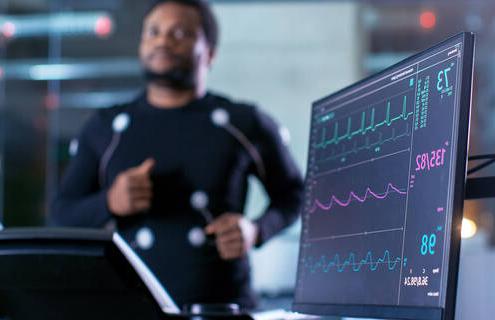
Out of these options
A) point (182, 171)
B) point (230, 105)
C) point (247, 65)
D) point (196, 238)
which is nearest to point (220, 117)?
point (230, 105)

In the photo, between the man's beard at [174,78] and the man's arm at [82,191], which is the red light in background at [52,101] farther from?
the man's beard at [174,78]

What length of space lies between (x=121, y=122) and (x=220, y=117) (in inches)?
9.6

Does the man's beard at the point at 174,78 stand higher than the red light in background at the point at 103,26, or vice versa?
the red light in background at the point at 103,26

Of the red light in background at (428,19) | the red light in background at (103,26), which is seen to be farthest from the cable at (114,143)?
the red light in background at (103,26)

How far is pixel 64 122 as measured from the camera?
25.2 feet

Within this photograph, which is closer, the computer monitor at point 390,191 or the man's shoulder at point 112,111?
the computer monitor at point 390,191

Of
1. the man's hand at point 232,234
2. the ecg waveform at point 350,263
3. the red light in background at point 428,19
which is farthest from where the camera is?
the red light in background at point 428,19

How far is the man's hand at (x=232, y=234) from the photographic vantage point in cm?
223

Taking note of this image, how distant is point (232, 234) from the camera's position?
7.35 feet

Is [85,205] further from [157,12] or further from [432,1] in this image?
[432,1]

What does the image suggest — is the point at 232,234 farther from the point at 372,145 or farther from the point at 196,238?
the point at 372,145

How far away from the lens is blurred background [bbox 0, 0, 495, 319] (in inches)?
252

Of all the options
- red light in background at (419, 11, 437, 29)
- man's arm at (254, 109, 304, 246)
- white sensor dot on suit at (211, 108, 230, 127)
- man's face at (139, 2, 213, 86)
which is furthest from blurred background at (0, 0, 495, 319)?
man's face at (139, 2, 213, 86)

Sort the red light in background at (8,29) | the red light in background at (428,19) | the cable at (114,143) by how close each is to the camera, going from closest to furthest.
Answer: the cable at (114,143) < the red light in background at (428,19) < the red light in background at (8,29)
